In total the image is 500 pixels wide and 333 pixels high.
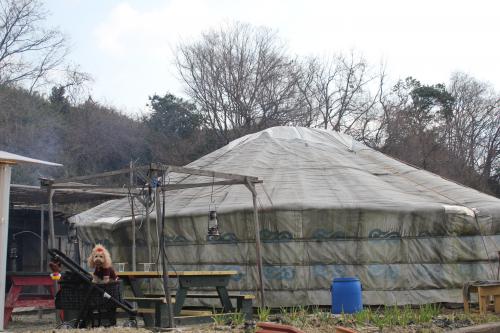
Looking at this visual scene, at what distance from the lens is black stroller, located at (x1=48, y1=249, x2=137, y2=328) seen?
20.0 feet

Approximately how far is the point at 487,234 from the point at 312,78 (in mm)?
20341

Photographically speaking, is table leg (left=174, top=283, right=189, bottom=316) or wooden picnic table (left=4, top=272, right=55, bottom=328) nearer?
table leg (left=174, top=283, right=189, bottom=316)

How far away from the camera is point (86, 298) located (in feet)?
19.9

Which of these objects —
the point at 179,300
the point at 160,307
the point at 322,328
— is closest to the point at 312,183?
the point at 179,300

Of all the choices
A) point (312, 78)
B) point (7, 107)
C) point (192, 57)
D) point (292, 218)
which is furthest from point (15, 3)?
point (292, 218)

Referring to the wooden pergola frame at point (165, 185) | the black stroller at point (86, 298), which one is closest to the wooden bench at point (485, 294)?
the wooden pergola frame at point (165, 185)

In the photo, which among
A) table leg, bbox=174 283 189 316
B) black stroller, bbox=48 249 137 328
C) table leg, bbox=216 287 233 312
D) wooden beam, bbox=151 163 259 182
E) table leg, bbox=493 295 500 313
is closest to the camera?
black stroller, bbox=48 249 137 328

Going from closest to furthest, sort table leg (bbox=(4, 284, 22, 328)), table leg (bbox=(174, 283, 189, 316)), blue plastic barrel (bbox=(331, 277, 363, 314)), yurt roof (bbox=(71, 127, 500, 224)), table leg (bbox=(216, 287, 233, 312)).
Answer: table leg (bbox=(174, 283, 189, 316)), table leg (bbox=(216, 287, 233, 312)), blue plastic barrel (bbox=(331, 277, 363, 314)), table leg (bbox=(4, 284, 22, 328)), yurt roof (bbox=(71, 127, 500, 224))

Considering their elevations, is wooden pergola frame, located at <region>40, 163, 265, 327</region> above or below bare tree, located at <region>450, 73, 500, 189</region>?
below

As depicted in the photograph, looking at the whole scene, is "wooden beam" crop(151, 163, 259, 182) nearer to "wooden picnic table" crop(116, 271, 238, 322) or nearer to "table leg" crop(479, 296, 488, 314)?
"wooden picnic table" crop(116, 271, 238, 322)

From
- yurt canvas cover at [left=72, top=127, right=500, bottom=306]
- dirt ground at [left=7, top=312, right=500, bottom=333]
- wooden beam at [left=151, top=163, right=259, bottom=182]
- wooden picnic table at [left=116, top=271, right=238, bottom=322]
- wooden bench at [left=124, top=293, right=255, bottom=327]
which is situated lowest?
dirt ground at [left=7, top=312, right=500, bottom=333]

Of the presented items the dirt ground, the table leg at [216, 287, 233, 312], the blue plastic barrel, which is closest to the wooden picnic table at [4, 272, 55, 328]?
the dirt ground

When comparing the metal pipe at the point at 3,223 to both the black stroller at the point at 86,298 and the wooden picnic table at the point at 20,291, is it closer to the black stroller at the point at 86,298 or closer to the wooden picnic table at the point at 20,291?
the black stroller at the point at 86,298

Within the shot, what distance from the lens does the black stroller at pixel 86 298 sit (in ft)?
20.0
